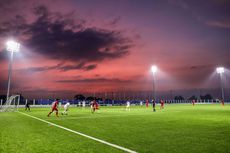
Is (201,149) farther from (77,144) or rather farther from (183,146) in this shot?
(77,144)

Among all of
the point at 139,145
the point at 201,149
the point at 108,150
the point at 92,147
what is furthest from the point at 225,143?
the point at 92,147

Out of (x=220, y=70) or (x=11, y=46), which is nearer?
(x=11, y=46)

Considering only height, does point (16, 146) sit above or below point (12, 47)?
below

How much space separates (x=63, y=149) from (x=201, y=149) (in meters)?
4.25

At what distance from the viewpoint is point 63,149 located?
22.2 feet

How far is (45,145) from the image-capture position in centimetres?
742

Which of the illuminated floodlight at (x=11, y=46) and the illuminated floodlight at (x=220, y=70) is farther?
the illuminated floodlight at (x=220, y=70)

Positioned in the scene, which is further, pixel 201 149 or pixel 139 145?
pixel 139 145

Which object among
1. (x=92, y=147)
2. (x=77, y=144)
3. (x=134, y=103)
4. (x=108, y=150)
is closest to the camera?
(x=108, y=150)

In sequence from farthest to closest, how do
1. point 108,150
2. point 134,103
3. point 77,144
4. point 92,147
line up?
point 134,103
point 77,144
point 92,147
point 108,150

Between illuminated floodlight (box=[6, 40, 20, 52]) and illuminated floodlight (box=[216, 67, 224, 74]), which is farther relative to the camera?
illuminated floodlight (box=[216, 67, 224, 74])

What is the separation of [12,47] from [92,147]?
37.3m

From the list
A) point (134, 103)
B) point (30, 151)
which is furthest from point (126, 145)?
point (134, 103)

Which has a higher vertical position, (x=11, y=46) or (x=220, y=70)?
(x=220, y=70)
